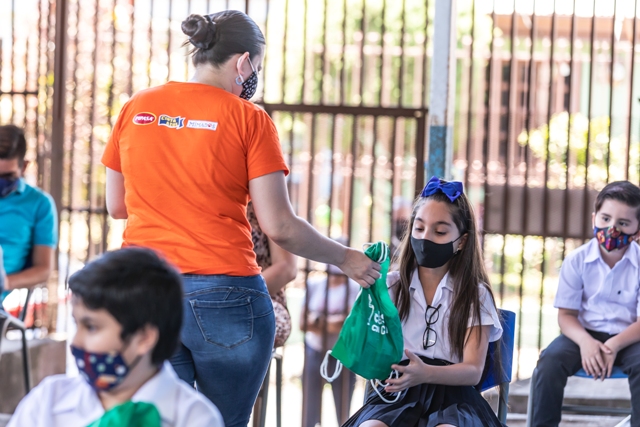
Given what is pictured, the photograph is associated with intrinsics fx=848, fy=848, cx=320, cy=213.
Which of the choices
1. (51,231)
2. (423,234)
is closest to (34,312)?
(51,231)

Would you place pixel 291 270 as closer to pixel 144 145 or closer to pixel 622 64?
pixel 144 145

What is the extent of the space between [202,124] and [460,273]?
1.10 metres

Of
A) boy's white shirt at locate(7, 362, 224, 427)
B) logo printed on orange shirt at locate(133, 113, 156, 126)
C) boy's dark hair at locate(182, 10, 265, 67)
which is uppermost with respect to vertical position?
boy's dark hair at locate(182, 10, 265, 67)

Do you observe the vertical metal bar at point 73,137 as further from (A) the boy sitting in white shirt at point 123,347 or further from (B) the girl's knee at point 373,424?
(A) the boy sitting in white shirt at point 123,347

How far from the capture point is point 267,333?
247 cm

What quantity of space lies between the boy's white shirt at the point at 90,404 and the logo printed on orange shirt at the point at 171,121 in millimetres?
921

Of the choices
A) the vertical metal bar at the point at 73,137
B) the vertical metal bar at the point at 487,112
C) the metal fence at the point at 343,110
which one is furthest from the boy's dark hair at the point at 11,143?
the vertical metal bar at the point at 487,112

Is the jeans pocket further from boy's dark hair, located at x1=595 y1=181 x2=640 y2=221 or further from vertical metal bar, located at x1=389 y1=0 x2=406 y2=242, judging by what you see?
vertical metal bar, located at x1=389 y1=0 x2=406 y2=242

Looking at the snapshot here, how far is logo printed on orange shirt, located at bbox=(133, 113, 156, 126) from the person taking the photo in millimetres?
2408

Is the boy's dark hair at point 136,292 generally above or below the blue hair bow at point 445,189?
below

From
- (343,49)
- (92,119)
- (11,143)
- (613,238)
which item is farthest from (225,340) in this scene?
(92,119)

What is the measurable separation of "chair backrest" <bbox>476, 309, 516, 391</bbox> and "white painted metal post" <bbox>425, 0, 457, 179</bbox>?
2.86 ft

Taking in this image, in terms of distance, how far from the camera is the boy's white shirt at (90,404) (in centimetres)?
157

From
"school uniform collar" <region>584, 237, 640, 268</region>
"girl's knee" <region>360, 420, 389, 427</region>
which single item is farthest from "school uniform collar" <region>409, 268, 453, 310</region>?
"school uniform collar" <region>584, 237, 640, 268</region>
